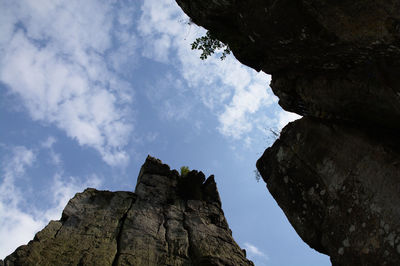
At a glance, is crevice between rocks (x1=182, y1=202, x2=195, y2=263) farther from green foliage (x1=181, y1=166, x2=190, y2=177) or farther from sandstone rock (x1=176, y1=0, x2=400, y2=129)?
sandstone rock (x1=176, y1=0, x2=400, y2=129)

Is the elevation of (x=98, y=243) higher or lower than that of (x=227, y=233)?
lower

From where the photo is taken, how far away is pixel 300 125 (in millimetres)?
10000

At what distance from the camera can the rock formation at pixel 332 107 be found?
6.75 meters

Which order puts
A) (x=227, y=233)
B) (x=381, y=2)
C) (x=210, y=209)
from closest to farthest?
(x=381, y=2) → (x=227, y=233) → (x=210, y=209)

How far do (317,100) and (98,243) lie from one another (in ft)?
28.1

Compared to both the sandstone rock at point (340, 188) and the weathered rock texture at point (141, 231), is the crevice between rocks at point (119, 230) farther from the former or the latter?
the sandstone rock at point (340, 188)

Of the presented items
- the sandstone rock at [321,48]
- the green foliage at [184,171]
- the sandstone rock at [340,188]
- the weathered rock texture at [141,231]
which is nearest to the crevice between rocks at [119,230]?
the weathered rock texture at [141,231]

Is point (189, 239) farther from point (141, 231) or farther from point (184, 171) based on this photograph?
point (184, 171)

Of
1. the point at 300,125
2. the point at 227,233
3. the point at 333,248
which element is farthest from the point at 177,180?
the point at 333,248

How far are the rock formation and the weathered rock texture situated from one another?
4072 millimetres

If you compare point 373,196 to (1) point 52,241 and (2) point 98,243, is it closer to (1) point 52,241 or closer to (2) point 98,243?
(2) point 98,243

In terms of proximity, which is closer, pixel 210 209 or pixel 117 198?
pixel 117 198

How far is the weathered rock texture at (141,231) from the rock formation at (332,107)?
4072 millimetres

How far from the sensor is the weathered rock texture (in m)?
10.1
